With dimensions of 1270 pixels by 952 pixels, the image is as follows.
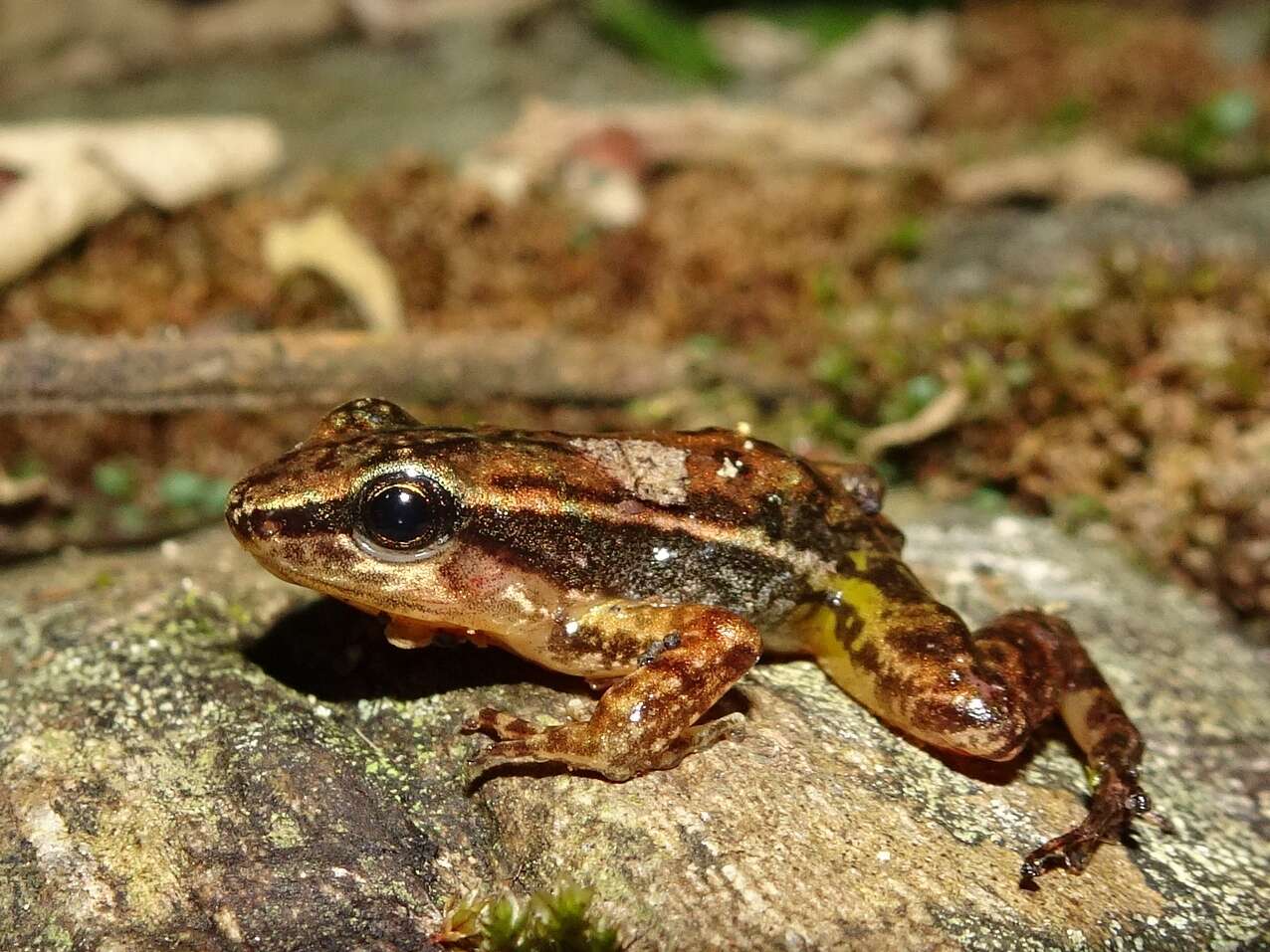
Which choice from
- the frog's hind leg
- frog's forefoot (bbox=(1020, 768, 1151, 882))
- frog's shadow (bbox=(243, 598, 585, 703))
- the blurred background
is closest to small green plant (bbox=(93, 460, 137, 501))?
the blurred background

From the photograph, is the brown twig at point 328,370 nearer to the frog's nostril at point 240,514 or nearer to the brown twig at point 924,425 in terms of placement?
the brown twig at point 924,425

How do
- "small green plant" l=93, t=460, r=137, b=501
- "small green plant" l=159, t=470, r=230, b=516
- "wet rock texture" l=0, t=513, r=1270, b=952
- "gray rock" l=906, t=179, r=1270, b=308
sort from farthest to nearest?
"gray rock" l=906, t=179, r=1270, b=308 → "small green plant" l=93, t=460, r=137, b=501 → "small green plant" l=159, t=470, r=230, b=516 → "wet rock texture" l=0, t=513, r=1270, b=952

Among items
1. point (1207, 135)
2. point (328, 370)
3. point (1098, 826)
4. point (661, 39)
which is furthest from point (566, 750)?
point (661, 39)

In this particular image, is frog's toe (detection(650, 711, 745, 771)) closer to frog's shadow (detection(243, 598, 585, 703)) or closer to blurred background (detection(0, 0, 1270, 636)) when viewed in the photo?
frog's shadow (detection(243, 598, 585, 703))

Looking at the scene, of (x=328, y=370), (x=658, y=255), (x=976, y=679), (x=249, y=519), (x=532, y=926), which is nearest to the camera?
(x=532, y=926)

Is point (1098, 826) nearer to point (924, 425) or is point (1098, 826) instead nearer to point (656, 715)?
point (656, 715)

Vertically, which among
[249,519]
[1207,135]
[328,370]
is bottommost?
[328,370]

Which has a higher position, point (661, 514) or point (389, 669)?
point (661, 514)

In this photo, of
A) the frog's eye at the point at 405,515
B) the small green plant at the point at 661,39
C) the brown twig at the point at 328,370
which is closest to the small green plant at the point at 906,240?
the brown twig at the point at 328,370
